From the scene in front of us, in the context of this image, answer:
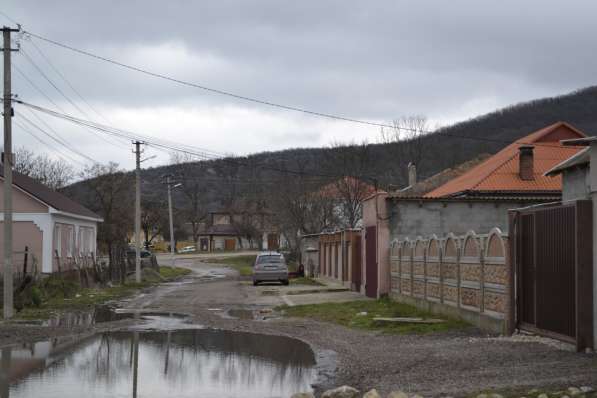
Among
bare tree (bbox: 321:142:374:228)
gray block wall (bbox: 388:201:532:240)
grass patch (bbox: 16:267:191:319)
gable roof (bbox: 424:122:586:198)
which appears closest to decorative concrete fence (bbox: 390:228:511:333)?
gray block wall (bbox: 388:201:532:240)

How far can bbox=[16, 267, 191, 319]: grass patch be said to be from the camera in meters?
24.3

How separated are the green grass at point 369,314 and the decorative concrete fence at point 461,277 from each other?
42 cm

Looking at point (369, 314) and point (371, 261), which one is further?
point (371, 261)

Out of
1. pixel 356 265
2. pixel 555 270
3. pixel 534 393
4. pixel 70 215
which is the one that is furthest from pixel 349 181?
pixel 534 393

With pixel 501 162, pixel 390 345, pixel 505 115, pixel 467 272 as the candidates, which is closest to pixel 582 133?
pixel 501 162

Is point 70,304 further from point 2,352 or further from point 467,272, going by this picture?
point 467,272

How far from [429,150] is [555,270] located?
53879 millimetres

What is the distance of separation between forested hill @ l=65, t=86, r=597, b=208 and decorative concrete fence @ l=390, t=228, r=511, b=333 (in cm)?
2712

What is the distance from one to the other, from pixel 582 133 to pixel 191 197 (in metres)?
75.3

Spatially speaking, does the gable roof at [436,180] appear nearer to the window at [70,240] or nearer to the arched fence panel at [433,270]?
the window at [70,240]

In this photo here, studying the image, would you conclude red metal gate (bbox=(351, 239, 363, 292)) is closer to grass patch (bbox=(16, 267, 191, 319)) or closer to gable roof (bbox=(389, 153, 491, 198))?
grass patch (bbox=(16, 267, 191, 319))

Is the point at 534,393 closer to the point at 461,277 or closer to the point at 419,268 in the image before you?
the point at 461,277

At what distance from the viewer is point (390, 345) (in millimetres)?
15133

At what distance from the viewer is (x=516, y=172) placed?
38750mm
